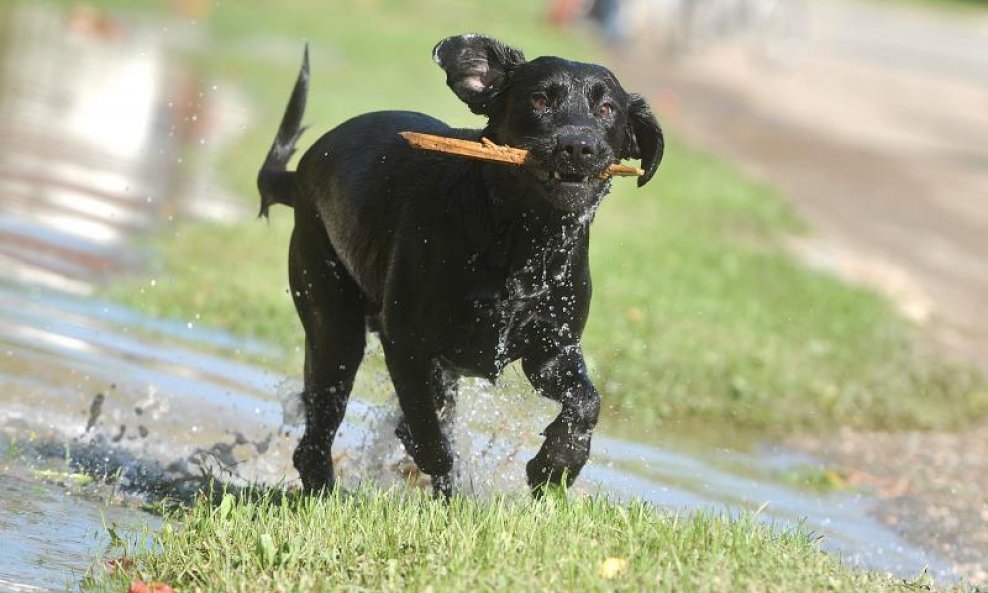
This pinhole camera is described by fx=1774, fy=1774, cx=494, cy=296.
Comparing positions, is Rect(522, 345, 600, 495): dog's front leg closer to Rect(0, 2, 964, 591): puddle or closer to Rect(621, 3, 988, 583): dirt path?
Rect(0, 2, 964, 591): puddle

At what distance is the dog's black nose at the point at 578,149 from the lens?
5.66m

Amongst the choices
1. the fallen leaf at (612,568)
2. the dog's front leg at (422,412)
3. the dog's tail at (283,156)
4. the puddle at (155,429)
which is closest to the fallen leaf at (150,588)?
the puddle at (155,429)

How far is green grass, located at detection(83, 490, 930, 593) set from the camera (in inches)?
192

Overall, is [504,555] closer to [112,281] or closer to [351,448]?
[351,448]

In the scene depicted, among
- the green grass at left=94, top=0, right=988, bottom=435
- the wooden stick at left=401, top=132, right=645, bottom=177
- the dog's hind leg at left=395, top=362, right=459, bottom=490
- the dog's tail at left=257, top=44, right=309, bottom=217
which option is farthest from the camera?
the green grass at left=94, top=0, right=988, bottom=435

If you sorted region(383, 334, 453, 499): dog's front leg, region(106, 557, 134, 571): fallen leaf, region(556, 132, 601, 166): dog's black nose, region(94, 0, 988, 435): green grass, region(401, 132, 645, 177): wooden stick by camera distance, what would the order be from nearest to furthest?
region(106, 557, 134, 571): fallen leaf, region(556, 132, 601, 166): dog's black nose, region(401, 132, 645, 177): wooden stick, region(383, 334, 453, 499): dog's front leg, region(94, 0, 988, 435): green grass

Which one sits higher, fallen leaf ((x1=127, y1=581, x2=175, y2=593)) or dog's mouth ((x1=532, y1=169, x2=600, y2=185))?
dog's mouth ((x1=532, y1=169, x2=600, y2=185))

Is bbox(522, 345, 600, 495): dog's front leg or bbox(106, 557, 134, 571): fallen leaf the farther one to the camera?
bbox(522, 345, 600, 495): dog's front leg

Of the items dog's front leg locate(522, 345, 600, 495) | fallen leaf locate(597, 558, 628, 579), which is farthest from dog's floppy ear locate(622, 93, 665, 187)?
fallen leaf locate(597, 558, 628, 579)

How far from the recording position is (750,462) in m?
8.55

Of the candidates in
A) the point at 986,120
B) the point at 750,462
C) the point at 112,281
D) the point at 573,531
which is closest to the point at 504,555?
the point at 573,531

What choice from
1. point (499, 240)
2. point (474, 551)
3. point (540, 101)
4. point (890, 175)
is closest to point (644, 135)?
point (540, 101)

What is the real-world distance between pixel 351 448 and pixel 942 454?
3.49 m

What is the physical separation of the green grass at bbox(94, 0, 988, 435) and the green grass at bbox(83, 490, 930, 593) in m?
3.38
